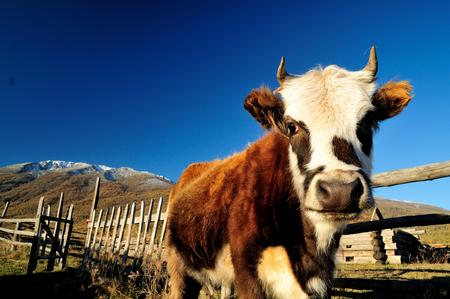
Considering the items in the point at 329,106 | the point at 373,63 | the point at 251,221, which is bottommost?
the point at 251,221

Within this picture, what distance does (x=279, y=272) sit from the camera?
3.16 metres

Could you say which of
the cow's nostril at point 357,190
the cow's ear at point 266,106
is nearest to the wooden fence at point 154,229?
the cow's ear at point 266,106

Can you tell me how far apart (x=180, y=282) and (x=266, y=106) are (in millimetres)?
3003

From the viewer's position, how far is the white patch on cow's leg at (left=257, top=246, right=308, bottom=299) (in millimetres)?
3166

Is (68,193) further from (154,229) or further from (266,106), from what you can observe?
(266,106)

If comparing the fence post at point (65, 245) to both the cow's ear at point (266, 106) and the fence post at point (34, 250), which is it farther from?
the cow's ear at point (266, 106)

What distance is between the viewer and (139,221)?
1029cm

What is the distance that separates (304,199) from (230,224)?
2.99 feet

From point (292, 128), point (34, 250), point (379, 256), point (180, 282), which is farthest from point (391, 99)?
point (34, 250)

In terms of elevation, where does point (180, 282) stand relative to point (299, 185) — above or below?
below

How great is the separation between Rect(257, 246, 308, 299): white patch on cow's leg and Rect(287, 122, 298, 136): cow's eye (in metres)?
1.16

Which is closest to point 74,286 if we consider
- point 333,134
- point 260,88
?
point 260,88

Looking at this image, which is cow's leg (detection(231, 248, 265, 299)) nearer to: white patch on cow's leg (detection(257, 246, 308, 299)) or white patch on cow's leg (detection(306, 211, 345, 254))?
white patch on cow's leg (detection(257, 246, 308, 299))

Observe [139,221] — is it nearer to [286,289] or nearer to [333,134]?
[286,289]
